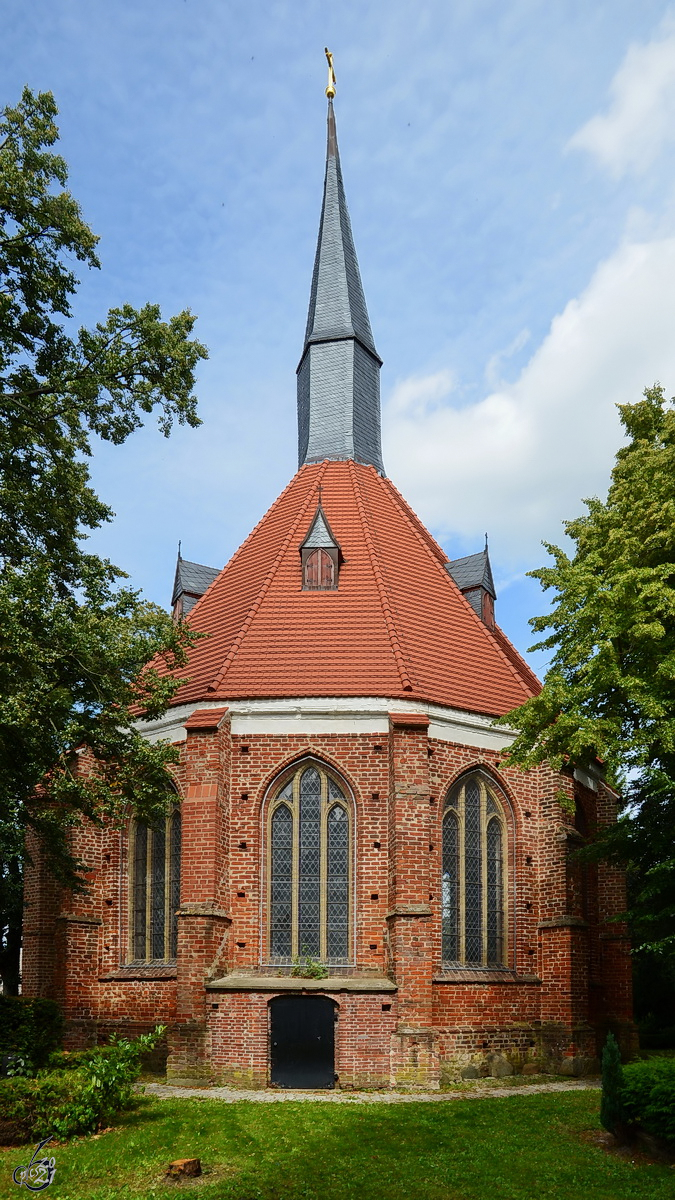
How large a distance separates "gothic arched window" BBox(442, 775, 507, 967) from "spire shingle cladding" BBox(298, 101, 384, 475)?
8.53 metres

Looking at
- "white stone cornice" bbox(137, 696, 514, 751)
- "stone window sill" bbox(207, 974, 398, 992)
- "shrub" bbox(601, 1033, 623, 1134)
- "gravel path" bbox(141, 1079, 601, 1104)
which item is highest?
"white stone cornice" bbox(137, 696, 514, 751)

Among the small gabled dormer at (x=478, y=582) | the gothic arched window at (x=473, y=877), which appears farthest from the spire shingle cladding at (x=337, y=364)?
the gothic arched window at (x=473, y=877)

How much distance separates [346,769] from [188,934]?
3428 millimetres

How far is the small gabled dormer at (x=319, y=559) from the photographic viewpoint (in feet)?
61.8

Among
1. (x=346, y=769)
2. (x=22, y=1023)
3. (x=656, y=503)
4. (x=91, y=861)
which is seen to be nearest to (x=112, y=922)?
(x=91, y=861)

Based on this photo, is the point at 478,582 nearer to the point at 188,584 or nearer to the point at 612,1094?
the point at 188,584

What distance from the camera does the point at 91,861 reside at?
58.5ft

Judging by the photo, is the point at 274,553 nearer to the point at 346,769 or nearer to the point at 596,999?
the point at 346,769

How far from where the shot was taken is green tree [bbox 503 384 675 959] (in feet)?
44.1

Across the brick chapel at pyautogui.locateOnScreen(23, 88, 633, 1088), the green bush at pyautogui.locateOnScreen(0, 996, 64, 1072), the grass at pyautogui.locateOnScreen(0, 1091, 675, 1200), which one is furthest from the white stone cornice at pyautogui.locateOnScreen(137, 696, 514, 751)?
the grass at pyautogui.locateOnScreen(0, 1091, 675, 1200)

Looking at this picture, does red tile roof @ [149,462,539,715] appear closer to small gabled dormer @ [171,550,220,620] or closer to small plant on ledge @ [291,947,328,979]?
small gabled dormer @ [171,550,220,620]

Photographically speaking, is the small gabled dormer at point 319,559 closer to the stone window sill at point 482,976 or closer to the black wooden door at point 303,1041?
the stone window sill at point 482,976

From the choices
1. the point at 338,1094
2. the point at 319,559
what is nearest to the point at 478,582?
the point at 319,559

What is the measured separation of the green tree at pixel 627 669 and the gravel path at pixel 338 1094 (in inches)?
117
